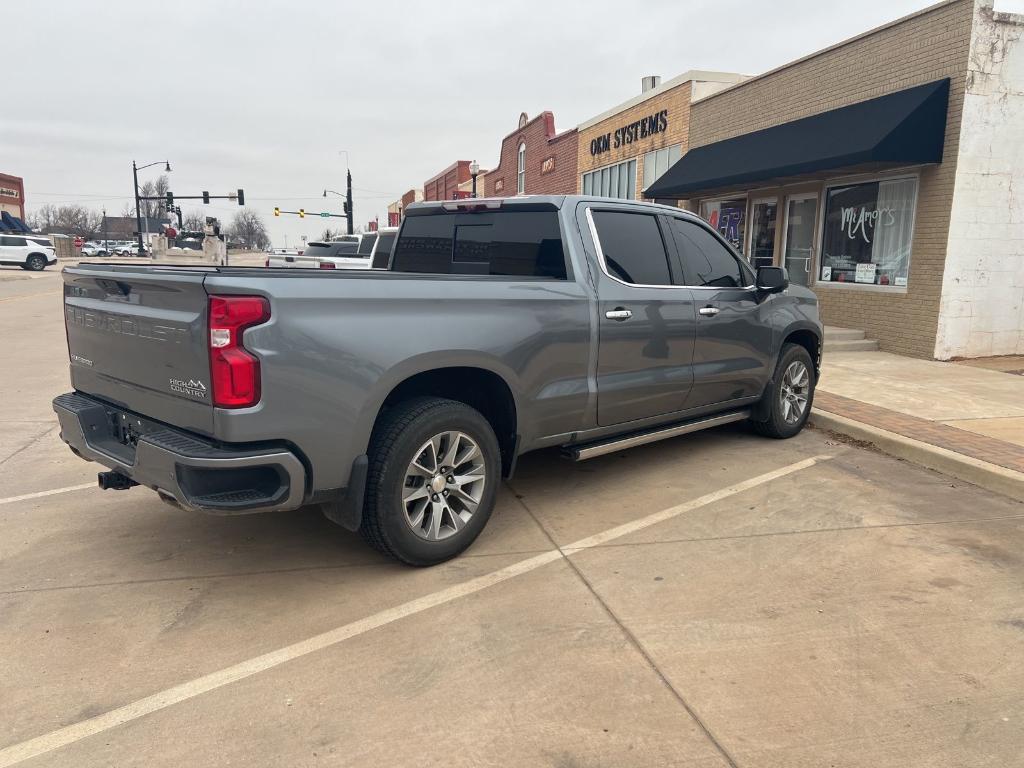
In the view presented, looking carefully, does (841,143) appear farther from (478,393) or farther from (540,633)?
(540,633)

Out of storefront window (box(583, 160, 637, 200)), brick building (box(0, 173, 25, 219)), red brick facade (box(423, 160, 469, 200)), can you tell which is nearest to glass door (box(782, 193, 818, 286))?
storefront window (box(583, 160, 637, 200))

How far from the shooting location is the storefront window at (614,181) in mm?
20373

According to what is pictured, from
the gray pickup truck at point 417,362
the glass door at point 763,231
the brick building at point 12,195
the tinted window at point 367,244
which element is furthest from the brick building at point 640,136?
the brick building at point 12,195

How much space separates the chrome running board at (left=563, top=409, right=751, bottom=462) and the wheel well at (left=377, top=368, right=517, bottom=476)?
51cm

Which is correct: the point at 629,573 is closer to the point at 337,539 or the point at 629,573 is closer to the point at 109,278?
the point at 337,539

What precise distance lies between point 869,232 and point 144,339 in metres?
11.5

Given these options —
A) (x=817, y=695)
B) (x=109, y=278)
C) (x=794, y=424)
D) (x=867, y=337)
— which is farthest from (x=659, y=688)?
(x=867, y=337)

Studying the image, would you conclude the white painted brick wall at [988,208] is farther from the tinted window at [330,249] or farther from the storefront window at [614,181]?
the tinted window at [330,249]

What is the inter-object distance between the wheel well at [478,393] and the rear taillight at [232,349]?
86cm

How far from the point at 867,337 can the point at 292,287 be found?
10.9 metres

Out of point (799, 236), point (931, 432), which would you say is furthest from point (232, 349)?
point (799, 236)

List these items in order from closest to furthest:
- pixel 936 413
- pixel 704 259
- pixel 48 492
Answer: pixel 48 492
pixel 704 259
pixel 936 413

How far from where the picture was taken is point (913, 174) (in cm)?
1105

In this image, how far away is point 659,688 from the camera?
9.66 ft
